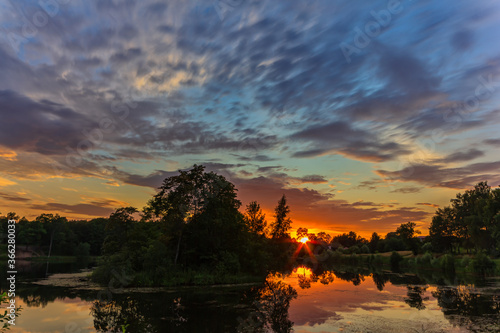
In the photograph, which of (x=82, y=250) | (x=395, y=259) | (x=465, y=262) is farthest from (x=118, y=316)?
(x=82, y=250)

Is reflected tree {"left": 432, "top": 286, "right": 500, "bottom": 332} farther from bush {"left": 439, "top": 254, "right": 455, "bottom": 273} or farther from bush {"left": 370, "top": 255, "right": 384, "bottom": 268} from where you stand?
bush {"left": 370, "top": 255, "right": 384, "bottom": 268}

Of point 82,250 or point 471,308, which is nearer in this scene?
point 471,308

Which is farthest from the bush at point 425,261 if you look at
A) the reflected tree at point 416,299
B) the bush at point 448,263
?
the reflected tree at point 416,299

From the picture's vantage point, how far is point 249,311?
24078 millimetres

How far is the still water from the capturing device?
1978 cm

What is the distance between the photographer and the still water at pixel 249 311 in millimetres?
19781

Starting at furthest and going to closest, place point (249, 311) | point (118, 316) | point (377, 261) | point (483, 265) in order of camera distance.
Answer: point (377, 261)
point (483, 265)
point (249, 311)
point (118, 316)

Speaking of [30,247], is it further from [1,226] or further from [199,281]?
[199,281]

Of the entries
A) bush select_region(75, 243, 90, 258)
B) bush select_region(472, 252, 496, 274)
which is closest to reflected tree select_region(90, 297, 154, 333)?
bush select_region(472, 252, 496, 274)

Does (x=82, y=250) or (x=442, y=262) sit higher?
(x=442, y=262)

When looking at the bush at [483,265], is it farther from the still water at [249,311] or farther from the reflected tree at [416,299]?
the reflected tree at [416,299]

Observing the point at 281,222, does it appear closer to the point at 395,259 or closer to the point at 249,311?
A: the point at 395,259

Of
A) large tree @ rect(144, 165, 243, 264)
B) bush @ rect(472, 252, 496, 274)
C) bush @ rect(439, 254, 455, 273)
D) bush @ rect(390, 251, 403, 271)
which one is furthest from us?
bush @ rect(390, 251, 403, 271)

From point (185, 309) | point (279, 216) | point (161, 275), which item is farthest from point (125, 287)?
point (279, 216)
